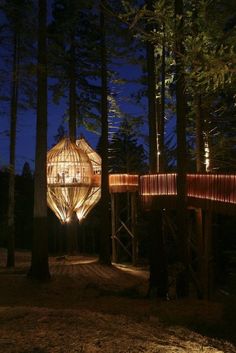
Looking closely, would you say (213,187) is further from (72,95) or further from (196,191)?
(72,95)

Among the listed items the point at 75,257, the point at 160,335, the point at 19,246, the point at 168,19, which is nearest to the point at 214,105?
the point at 75,257

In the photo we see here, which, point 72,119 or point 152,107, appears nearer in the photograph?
point 152,107

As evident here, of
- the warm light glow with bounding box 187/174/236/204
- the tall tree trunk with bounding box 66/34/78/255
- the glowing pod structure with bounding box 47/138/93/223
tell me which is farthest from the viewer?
the tall tree trunk with bounding box 66/34/78/255

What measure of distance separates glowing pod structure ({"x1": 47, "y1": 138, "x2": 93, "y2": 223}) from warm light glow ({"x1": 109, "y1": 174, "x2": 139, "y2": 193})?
115cm

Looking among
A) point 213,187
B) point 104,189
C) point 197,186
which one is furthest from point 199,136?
point 213,187

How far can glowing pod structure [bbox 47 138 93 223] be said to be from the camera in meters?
21.9

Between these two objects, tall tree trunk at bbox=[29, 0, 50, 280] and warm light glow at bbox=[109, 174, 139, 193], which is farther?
warm light glow at bbox=[109, 174, 139, 193]

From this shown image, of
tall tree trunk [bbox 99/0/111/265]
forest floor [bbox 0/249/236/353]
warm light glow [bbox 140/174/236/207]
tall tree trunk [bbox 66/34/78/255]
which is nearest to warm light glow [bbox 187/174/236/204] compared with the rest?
warm light glow [bbox 140/174/236/207]

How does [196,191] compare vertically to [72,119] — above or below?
below

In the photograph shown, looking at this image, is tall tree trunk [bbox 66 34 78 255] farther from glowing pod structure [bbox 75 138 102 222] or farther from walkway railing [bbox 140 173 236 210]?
walkway railing [bbox 140 173 236 210]

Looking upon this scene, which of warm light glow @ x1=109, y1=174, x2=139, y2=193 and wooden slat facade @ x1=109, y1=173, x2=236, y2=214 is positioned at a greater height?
warm light glow @ x1=109, y1=174, x2=139, y2=193

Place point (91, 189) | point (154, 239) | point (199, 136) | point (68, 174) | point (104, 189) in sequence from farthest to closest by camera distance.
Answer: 1. point (91, 189)
2. point (68, 174)
3. point (104, 189)
4. point (199, 136)
5. point (154, 239)

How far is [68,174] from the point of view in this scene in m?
22.1

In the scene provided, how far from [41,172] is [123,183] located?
26.8 ft
